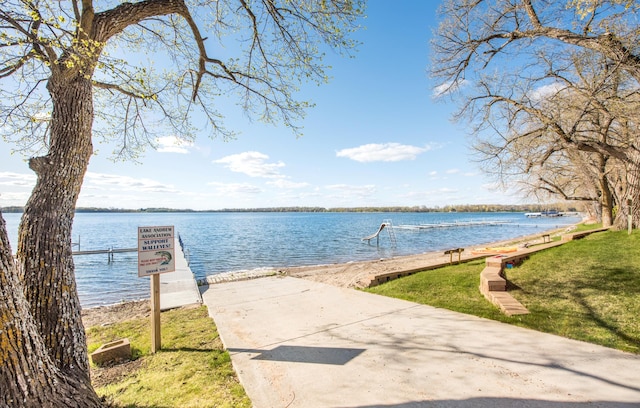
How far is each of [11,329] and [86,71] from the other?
9.05 feet

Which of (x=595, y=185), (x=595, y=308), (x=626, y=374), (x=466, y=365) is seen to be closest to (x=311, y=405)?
(x=466, y=365)

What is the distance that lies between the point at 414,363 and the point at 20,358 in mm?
3645

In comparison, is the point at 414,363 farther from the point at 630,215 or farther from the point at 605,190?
the point at 605,190

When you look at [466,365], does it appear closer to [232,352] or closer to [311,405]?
[311,405]

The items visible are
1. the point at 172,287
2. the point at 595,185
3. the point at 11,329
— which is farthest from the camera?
the point at 595,185

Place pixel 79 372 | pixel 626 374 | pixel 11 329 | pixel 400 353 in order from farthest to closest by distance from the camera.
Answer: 1. pixel 400 353
2. pixel 626 374
3. pixel 79 372
4. pixel 11 329

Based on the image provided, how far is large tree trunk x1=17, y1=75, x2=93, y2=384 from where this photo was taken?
2.64m

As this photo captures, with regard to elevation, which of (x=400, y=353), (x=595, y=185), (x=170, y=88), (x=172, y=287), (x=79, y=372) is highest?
(x=170, y=88)

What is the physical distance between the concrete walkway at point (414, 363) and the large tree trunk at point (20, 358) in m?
1.64

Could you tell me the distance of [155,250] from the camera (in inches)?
186

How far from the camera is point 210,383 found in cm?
324

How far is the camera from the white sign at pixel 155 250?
4531 millimetres

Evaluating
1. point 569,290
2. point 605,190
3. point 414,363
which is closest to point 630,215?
point 569,290

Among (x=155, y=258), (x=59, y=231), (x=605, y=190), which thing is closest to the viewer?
(x=59, y=231)
